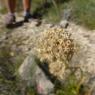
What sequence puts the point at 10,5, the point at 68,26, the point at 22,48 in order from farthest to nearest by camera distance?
the point at 10,5, the point at 68,26, the point at 22,48

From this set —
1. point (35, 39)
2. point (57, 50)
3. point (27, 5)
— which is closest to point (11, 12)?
point (27, 5)

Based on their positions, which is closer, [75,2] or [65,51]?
[65,51]

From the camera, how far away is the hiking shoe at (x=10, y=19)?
19.6 feet

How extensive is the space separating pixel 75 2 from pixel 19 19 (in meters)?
0.85

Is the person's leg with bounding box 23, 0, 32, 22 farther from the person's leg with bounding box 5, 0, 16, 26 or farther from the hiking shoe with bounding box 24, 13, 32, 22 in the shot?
the person's leg with bounding box 5, 0, 16, 26

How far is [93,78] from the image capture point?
14.5ft

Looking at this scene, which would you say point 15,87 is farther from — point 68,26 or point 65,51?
point 68,26

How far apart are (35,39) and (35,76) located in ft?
3.36

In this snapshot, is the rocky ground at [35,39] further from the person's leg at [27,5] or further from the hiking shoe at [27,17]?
the person's leg at [27,5]

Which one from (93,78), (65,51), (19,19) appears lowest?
(19,19)

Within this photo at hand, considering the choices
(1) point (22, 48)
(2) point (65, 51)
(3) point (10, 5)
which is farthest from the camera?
(3) point (10, 5)

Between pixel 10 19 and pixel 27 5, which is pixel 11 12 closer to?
pixel 10 19

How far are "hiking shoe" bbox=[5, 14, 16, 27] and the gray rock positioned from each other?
4.34 feet

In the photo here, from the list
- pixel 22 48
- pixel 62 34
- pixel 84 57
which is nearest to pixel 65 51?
pixel 62 34
